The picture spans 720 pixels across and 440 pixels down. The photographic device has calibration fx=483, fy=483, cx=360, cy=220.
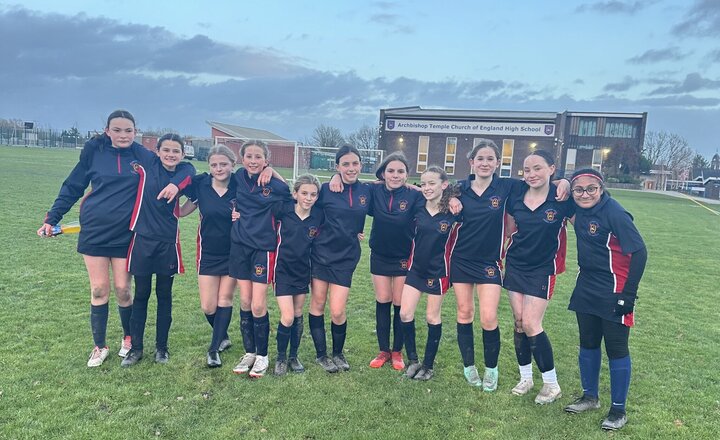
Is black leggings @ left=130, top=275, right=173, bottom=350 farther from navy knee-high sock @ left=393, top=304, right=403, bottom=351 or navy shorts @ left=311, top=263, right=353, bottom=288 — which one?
navy knee-high sock @ left=393, top=304, right=403, bottom=351

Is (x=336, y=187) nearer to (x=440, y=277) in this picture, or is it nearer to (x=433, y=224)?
(x=433, y=224)

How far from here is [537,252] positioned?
4.01 meters

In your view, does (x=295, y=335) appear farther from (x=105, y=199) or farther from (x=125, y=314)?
(x=105, y=199)

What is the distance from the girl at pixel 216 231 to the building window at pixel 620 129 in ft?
197

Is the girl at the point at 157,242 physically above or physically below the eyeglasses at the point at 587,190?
below

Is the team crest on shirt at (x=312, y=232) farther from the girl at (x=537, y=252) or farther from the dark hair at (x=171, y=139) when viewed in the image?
the girl at (x=537, y=252)

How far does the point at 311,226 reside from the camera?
4.41 m

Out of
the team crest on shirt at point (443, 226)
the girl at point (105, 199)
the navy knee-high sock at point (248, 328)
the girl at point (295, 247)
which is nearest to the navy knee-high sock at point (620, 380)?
the team crest on shirt at point (443, 226)

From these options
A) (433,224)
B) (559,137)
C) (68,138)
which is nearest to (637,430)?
(433,224)

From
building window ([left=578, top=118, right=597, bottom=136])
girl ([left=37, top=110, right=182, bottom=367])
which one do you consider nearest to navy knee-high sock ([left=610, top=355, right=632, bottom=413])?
girl ([left=37, top=110, right=182, bottom=367])

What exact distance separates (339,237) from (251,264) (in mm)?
829

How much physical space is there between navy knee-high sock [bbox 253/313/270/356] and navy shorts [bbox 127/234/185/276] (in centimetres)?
93

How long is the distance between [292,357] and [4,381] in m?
2.37

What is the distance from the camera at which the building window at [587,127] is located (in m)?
55.9
